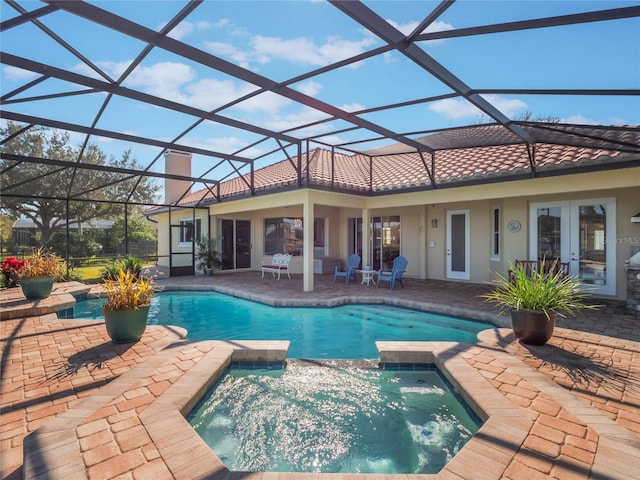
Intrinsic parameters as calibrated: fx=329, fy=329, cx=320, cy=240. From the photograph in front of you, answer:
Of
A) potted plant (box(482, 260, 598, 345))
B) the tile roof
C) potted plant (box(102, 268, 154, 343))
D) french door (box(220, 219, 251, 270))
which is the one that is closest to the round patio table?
the tile roof

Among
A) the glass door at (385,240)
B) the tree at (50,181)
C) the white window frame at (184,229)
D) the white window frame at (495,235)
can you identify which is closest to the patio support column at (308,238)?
the glass door at (385,240)

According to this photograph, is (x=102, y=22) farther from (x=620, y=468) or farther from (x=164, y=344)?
(x=620, y=468)

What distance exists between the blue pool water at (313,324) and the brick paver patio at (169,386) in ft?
3.90

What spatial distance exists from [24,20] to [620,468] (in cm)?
643

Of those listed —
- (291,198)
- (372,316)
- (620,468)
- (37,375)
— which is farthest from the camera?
(291,198)

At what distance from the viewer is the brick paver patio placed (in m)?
2.32

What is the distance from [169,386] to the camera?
348 centimetres

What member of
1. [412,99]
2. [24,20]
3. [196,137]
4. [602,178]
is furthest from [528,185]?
[24,20]

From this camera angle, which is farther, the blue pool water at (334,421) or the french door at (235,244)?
the french door at (235,244)

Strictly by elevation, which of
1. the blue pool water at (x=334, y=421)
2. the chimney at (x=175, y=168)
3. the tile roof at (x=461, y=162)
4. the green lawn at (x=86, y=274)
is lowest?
the blue pool water at (x=334, y=421)

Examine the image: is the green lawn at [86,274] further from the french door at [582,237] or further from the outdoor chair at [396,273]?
the french door at [582,237]

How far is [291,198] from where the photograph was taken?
9836 mm

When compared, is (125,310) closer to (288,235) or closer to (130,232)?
(288,235)

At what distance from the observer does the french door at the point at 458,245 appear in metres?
10.7
